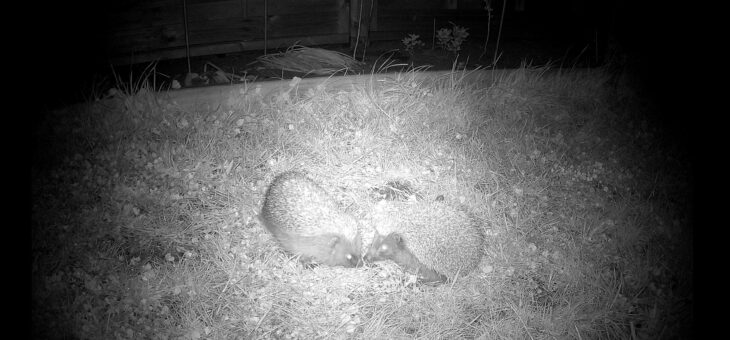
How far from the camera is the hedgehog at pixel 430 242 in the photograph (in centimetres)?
272

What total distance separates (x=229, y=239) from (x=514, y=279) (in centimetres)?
167

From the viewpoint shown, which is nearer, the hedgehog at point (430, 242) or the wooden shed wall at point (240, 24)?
the hedgehog at point (430, 242)

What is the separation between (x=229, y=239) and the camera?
2.79 meters

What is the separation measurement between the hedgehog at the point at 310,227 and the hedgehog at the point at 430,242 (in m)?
0.14

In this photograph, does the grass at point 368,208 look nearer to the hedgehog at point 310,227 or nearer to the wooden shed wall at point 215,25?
the hedgehog at point 310,227

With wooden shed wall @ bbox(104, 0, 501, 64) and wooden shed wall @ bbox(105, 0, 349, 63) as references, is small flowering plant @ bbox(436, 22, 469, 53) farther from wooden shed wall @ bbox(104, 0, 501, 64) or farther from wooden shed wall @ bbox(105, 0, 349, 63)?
wooden shed wall @ bbox(105, 0, 349, 63)

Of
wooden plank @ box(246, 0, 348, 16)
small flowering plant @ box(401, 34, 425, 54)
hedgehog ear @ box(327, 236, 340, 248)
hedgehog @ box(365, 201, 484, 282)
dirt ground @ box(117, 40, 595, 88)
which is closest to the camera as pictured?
hedgehog @ box(365, 201, 484, 282)

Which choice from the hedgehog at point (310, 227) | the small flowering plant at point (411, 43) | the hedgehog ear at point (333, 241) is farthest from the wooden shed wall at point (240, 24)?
the hedgehog ear at point (333, 241)

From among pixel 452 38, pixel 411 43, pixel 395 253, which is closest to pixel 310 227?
pixel 395 253

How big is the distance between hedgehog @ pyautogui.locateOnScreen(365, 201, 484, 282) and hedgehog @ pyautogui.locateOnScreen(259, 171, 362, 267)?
0.14 m

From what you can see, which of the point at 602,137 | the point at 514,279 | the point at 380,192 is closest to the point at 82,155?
the point at 380,192

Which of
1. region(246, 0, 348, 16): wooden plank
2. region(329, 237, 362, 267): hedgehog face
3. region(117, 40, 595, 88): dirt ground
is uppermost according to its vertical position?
region(246, 0, 348, 16): wooden plank

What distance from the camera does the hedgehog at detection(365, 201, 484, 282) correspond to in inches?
107

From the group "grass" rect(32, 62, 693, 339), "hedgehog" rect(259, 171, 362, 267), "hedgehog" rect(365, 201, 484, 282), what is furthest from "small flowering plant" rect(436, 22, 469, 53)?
"hedgehog" rect(259, 171, 362, 267)
